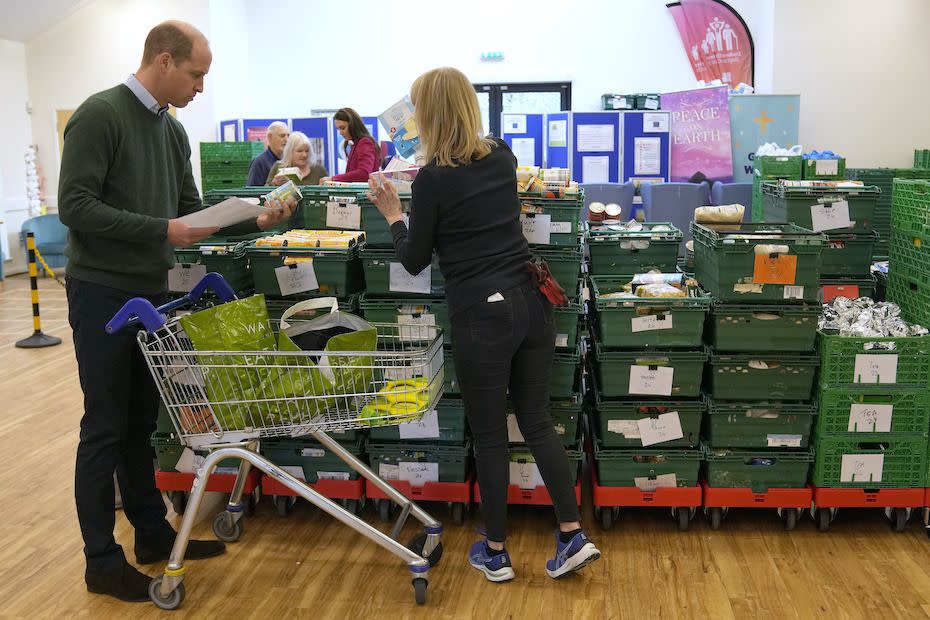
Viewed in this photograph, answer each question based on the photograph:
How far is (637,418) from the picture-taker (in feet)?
11.3

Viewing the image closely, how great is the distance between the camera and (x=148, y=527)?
128 inches

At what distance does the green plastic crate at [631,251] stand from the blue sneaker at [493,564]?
4.28 ft

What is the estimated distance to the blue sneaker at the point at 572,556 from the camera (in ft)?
9.75

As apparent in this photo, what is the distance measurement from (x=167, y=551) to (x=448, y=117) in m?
1.89

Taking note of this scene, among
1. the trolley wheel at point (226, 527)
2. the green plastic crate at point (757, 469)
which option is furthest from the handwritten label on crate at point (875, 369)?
the trolley wheel at point (226, 527)

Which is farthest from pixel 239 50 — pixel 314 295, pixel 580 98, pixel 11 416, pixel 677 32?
pixel 314 295

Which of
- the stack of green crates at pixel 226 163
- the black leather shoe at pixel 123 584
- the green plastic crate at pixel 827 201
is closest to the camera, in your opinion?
the black leather shoe at pixel 123 584

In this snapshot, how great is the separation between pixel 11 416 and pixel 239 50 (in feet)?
25.5

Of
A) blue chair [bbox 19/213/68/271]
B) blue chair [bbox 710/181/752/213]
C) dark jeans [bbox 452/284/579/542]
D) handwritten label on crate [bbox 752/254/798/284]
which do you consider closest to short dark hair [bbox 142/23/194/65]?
dark jeans [bbox 452/284/579/542]

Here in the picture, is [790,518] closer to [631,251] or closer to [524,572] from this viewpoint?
[524,572]

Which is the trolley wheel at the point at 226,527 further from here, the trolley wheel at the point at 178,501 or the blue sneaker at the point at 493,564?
the blue sneaker at the point at 493,564

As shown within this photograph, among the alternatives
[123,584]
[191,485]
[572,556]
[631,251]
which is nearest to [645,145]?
[631,251]

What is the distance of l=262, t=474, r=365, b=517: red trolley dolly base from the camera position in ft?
11.8

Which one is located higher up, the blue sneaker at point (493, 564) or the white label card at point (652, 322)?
the white label card at point (652, 322)
